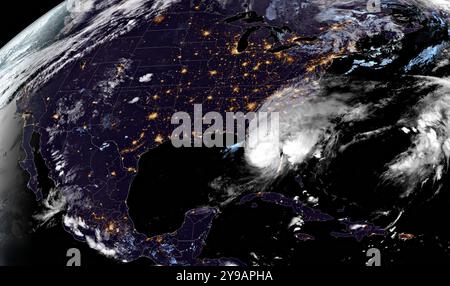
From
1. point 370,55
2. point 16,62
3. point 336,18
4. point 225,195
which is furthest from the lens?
point 16,62

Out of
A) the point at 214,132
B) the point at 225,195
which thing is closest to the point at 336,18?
the point at 214,132

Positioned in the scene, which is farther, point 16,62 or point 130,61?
point 16,62

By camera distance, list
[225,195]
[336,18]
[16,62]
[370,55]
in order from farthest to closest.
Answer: [16,62] < [336,18] < [370,55] < [225,195]

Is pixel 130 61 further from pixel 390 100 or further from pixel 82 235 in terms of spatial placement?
pixel 390 100

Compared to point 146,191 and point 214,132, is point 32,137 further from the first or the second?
point 214,132
